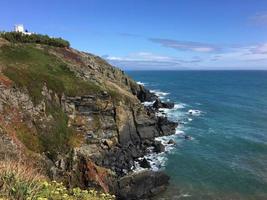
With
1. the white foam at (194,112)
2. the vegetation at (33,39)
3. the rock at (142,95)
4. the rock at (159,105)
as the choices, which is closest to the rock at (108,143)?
the vegetation at (33,39)

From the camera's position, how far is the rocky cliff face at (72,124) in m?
45.1

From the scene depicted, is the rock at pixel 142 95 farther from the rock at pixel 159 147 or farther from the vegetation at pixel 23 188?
the vegetation at pixel 23 188

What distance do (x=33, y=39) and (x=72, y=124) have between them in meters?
33.7

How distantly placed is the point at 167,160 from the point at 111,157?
32.7 ft

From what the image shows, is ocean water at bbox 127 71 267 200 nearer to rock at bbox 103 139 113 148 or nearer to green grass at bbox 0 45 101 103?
rock at bbox 103 139 113 148

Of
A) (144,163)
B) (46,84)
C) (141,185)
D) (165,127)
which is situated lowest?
(141,185)

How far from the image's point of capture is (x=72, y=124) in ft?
185

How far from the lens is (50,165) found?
43.7 meters

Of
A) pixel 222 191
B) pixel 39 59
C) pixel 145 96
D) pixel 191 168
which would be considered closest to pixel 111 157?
pixel 191 168

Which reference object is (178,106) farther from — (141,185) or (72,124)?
(141,185)

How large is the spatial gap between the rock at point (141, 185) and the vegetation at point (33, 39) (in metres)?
46.4

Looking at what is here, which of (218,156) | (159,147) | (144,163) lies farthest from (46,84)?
A: (218,156)

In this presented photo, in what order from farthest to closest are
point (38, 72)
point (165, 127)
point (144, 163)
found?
point (165, 127)
point (38, 72)
point (144, 163)

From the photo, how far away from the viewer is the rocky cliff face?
45094mm
